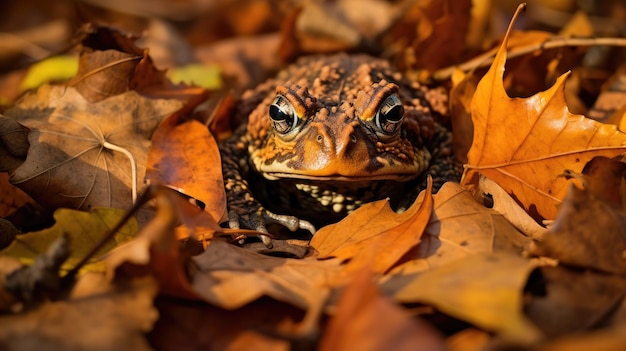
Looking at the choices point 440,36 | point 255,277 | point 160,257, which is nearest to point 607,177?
point 255,277

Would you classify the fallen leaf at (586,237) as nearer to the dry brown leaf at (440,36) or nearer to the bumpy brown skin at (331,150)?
the bumpy brown skin at (331,150)

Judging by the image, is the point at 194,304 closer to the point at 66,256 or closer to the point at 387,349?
the point at 66,256

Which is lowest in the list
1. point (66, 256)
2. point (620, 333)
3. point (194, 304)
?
point (194, 304)

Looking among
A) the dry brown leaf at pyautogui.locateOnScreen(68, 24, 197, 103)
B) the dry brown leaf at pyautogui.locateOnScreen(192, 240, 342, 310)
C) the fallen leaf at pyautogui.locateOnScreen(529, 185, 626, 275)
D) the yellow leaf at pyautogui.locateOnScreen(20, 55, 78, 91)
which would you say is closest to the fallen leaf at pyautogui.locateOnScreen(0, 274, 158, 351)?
the dry brown leaf at pyautogui.locateOnScreen(192, 240, 342, 310)

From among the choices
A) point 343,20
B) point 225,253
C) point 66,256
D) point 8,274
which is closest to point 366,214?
point 225,253

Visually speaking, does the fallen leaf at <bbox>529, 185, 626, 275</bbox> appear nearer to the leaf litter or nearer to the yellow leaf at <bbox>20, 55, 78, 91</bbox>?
the leaf litter

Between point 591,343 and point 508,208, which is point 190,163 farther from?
point 591,343

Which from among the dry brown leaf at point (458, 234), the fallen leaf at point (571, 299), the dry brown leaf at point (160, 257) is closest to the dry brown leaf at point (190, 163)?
the dry brown leaf at point (160, 257)
